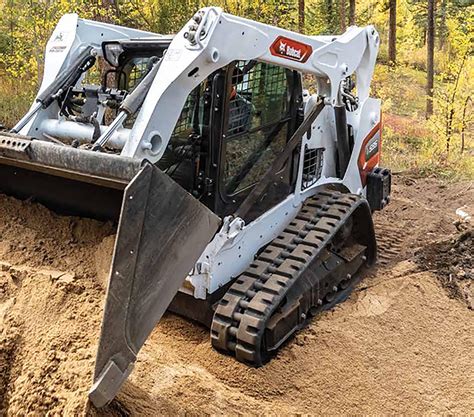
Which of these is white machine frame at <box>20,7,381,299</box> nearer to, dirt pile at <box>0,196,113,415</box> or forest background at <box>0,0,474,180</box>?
dirt pile at <box>0,196,113,415</box>

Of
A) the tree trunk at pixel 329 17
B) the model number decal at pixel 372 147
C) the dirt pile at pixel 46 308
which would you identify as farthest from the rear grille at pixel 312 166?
the tree trunk at pixel 329 17

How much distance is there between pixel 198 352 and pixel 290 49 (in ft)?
7.00

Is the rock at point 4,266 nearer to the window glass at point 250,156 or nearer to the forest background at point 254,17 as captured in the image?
the window glass at point 250,156

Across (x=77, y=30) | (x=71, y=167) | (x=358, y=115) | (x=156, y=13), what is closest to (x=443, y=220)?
(x=358, y=115)

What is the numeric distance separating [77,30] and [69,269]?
6.66ft

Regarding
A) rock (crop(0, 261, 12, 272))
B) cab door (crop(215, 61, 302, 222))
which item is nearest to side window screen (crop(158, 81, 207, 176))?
cab door (crop(215, 61, 302, 222))

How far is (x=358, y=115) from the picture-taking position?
5.26 meters

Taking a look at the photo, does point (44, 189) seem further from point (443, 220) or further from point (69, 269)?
point (443, 220)

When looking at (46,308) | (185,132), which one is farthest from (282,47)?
(46,308)

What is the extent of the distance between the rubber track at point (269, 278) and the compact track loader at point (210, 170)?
0.4 inches

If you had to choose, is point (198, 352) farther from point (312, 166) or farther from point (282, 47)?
point (282, 47)

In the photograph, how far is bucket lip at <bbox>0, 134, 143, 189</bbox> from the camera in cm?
270

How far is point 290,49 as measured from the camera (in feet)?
13.1

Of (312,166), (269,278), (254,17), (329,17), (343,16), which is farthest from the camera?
(329,17)
